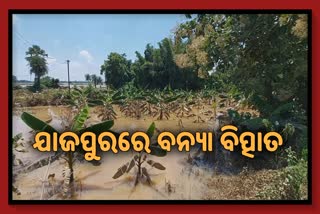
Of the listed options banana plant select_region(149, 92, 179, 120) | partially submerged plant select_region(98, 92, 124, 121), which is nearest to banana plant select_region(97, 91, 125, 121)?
partially submerged plant select_region(98, 92, 124, 121)

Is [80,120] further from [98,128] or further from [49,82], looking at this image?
[49,82]

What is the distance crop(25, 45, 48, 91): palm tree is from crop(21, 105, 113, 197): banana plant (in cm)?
28

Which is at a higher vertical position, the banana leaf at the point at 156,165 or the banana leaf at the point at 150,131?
the banana leaf at the point at 150,131

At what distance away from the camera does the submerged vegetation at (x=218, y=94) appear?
2760mm

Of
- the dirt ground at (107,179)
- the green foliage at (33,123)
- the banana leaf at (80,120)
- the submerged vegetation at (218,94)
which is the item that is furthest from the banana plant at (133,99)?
the green foliage at (33,123)

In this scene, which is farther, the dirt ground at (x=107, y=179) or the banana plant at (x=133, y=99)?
the banana plant at (x=133, y=99)

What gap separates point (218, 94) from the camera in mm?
2867

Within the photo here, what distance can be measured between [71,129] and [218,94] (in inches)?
39.9

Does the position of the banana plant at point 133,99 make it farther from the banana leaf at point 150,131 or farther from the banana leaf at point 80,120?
the banana leaf at point 80,120

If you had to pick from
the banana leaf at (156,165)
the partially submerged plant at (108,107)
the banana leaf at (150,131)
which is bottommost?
the banana leaf at (156,165)

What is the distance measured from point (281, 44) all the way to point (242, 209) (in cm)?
114

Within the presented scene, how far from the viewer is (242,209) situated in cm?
275

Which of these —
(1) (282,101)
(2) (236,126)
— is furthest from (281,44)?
(2) (236,126)

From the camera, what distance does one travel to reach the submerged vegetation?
2760 mm
